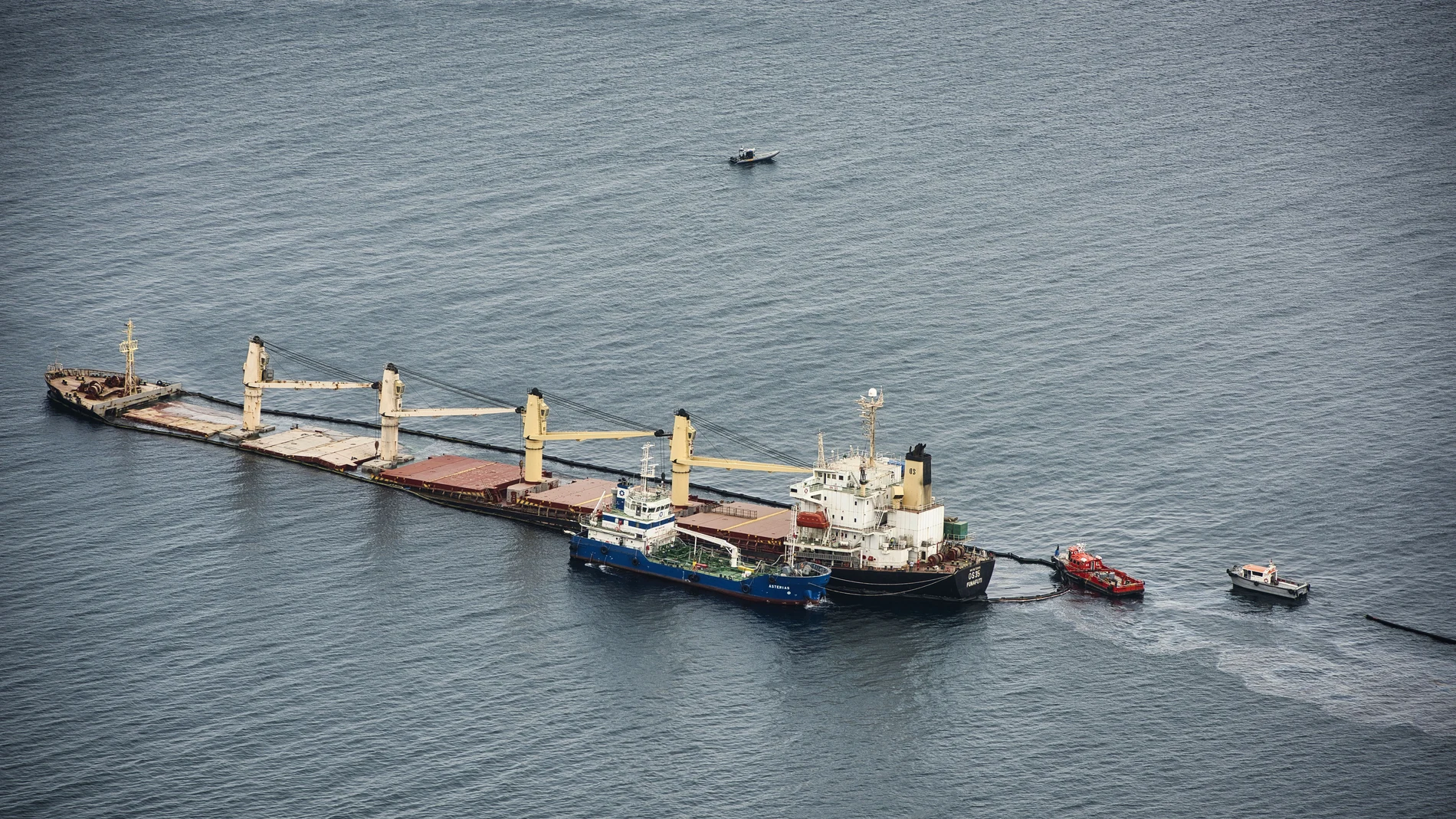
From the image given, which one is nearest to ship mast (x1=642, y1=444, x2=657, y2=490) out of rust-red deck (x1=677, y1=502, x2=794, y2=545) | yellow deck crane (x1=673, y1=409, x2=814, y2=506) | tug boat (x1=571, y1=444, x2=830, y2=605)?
tug boat (x1=571, y1=444, x2=830, y2=605)

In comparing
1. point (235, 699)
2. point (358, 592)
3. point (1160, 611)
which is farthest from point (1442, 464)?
point (235, 699)

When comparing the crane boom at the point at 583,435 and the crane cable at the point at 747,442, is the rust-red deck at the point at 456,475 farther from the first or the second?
the crane cable at the point at 747,442

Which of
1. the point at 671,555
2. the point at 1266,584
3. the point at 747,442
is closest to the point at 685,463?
the point at 671,555

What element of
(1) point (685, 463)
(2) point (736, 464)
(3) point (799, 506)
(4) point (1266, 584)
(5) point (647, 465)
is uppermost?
(2) point (736, 464)

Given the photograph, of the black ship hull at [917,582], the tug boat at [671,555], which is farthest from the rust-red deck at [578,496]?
the black ship hull at [917,582]

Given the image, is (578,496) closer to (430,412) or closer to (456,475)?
(456,475)
